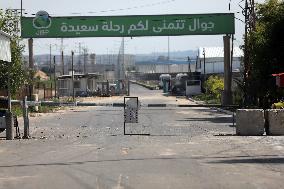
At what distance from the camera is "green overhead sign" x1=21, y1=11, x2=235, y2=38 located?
3944cm

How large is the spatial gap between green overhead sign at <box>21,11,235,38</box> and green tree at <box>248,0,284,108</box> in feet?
26.3

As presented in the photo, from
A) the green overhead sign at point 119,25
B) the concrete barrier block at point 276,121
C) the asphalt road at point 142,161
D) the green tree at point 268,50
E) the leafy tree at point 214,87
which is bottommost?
the asphalt road at point 142,161

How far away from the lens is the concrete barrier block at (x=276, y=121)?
19.4 m

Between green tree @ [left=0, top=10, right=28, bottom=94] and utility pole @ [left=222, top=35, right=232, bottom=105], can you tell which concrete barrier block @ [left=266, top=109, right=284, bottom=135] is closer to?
green tree @ [left=0, top=10, right=28, bottom=94]

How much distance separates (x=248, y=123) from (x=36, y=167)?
920 centimetres

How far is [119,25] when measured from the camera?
3947 cm

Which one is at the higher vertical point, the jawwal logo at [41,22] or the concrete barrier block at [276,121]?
the jawwal logo at [41,22]

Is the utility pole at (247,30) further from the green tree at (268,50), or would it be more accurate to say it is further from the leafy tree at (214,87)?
the leafy tree at (214,87)

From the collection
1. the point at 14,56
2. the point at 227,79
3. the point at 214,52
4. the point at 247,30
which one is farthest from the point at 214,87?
the point at 214,52

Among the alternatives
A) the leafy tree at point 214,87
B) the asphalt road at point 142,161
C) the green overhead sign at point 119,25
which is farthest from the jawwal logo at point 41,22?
the leafy tree at point 214,87

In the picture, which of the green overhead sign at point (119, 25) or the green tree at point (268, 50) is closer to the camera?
the green tree at point (268, 50)

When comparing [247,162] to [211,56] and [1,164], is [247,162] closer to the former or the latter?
[1,164]

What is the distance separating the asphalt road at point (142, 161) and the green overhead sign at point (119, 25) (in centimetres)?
1975

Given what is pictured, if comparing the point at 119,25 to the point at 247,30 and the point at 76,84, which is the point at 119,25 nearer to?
the point at 247,30
